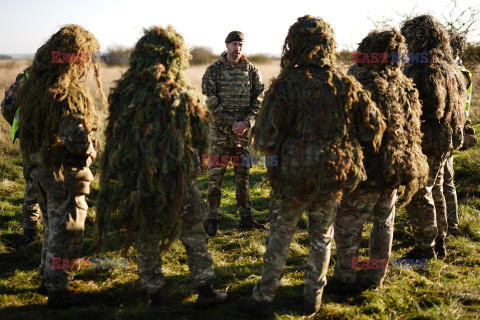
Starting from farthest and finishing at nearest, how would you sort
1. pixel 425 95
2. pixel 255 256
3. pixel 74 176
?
pixel 255 256, pixel 425 95, pixel 74 176

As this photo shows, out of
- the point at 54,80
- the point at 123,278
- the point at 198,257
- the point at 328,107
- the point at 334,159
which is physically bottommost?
the point at 123,278

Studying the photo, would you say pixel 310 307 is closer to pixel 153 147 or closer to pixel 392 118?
pixel 392 118

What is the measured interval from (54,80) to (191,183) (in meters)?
1.53

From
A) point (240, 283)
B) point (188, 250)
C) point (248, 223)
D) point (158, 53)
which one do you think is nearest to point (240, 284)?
point (240, 283)

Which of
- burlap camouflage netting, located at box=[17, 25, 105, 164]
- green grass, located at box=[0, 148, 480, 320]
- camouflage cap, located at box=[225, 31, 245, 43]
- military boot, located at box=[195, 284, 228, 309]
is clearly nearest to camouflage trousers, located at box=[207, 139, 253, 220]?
green grass, located at box=[0, 148, 480, 320]

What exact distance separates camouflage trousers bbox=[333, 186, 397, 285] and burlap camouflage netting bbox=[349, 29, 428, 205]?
0.67 ft

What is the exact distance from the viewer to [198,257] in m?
3.30

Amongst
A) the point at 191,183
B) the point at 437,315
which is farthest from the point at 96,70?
the point at 437,315

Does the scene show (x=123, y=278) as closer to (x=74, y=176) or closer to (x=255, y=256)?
(x=74, y=176)

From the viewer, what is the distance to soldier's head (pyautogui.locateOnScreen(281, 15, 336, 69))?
9.84ft

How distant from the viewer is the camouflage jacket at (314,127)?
294 cm

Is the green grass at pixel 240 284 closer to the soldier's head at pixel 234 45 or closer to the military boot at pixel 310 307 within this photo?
the military boot at pixel 310 307

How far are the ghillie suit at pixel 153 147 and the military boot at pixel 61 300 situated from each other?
0.76 meters

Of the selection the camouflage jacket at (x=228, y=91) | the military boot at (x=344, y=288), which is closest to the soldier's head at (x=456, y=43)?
the camouflage jacket at (x=228, y=91)
